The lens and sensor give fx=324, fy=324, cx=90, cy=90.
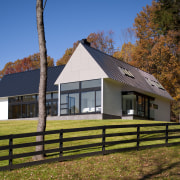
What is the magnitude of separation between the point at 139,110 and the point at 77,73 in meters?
7.29

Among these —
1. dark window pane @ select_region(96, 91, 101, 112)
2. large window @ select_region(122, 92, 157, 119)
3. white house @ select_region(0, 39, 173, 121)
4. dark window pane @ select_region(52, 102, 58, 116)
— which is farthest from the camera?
dark window pane @ select_region(52, 102, 58, 116)

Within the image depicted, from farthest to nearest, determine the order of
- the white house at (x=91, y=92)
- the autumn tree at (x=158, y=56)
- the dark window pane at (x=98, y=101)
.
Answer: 1. the autumn tree at (x=158, y=56)
2. the white house at (x=91, y=92)
3. the dark window pane at (x=98, y=101)

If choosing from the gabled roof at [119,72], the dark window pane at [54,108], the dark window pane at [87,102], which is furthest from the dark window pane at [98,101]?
the dark window pane at [54,108]

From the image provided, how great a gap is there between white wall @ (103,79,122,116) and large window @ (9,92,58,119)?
603 cm

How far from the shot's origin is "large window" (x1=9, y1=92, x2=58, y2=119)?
105 feet

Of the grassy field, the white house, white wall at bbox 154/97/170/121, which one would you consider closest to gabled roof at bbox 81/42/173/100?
the white house

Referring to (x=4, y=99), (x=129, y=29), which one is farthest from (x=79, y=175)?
(x=129, y=29)

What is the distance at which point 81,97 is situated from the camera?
94.4 ft

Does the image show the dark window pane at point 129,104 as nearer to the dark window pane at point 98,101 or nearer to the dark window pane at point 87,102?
the dark window pane at point 98,101

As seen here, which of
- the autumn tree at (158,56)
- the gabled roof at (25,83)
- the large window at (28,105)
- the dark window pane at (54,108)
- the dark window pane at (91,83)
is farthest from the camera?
the autumn tree at (158,56)

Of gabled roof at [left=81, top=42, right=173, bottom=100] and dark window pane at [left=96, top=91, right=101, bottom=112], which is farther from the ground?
gabled roof at [left=81, top=42, right=173, bottom=100]

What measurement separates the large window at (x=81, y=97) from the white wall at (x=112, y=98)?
0.68 metres

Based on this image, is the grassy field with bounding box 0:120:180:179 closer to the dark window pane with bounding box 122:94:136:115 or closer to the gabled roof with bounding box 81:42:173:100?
the gabled roof with bounding box 81:42:173:100

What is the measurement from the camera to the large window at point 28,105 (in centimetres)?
3216
